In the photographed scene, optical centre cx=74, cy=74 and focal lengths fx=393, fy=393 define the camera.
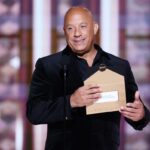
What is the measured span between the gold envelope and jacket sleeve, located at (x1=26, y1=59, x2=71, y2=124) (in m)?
0.10

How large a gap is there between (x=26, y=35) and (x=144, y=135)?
846 millimetres

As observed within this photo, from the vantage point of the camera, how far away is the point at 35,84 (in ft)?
4.41

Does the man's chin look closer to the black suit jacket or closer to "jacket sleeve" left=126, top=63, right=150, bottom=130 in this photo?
the black suit jacket

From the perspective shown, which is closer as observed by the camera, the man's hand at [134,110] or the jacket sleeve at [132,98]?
the man's hand at [134,110]

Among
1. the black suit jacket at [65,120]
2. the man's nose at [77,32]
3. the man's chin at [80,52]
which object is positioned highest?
the man's nose at [77,32]

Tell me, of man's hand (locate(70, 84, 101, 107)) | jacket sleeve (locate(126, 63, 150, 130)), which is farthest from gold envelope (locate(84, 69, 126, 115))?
jacket sleeve (locate(126, 63, 150, 130))

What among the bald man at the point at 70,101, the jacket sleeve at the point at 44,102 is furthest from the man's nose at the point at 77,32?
→ the jacket sleeve at the point at 44,102

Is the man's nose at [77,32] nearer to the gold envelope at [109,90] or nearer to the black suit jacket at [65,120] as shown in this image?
the black suit jacket at [65,120]

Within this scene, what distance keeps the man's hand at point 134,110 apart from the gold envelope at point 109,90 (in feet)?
0.07

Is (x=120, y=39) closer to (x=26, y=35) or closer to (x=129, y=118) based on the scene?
(x=26, y=35)

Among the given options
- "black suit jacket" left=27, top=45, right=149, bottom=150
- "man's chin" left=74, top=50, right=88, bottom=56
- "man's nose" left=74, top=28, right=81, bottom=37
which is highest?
"man's nose" left=74, top=28, right=81, bottom=37

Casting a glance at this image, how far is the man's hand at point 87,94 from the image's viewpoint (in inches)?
46.4

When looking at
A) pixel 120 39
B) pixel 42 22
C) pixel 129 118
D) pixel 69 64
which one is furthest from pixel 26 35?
pixel 129 118

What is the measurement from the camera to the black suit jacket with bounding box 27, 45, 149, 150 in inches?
51.7
